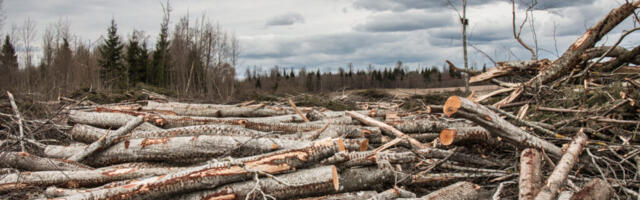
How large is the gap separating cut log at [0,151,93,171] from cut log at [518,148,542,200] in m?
4.50

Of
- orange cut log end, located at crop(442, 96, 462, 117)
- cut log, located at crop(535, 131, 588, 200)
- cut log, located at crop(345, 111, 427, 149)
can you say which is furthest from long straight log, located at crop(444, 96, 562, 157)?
cut log, located at crop(345, 111, 427, 149)

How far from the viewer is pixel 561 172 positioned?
3.41m

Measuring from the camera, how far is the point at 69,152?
5.20 meters

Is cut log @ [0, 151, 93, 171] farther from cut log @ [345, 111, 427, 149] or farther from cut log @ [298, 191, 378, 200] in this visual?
cut log @ [345, 111, 427, 149]

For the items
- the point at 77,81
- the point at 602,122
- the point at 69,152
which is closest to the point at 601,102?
the point at 602,122

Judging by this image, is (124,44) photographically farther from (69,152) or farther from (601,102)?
(601,102)

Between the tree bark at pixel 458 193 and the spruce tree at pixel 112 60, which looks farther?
the spruce tree at pixel 112 60

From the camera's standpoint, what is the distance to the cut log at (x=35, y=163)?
452cm

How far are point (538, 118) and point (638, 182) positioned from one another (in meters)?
1.68

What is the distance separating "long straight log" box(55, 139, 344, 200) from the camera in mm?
3559

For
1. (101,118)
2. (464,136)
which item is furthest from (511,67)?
(101,118)

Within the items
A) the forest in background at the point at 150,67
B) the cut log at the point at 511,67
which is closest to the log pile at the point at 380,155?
the cut log at the point at 511,67

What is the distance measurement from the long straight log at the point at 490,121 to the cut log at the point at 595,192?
579 millimetres

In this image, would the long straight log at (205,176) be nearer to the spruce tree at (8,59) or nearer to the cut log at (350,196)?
the cut log at (350,196)
